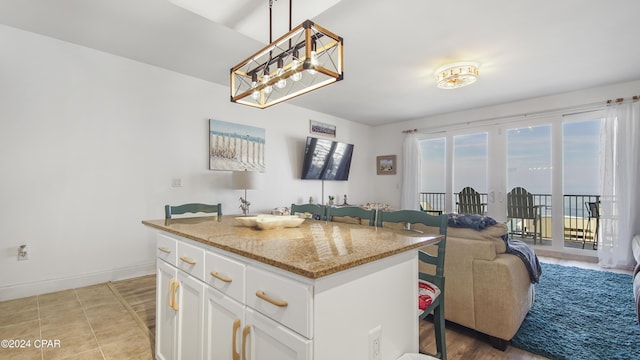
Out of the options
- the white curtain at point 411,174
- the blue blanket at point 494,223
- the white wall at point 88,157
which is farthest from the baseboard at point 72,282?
the white curtain at point 411,174

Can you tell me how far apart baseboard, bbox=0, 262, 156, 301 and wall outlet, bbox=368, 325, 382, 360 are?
10.9 feet

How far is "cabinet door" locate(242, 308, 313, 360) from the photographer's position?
800 millimetres

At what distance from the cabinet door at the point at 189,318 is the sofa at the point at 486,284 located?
163 cm

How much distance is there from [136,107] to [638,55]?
19.0ft

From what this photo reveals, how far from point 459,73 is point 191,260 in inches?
133

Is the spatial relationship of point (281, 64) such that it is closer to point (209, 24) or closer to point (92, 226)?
point (209, 24)

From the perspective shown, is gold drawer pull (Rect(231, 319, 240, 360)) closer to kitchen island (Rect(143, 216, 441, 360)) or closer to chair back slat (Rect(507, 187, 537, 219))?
kitchen island (Rect(143, 216, 441, 360))

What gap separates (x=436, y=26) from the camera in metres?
2.54

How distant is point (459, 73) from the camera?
3240 mm

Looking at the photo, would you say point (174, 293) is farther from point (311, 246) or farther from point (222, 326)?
point (311, 246)

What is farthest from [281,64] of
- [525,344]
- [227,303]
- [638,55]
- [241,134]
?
[638,55]

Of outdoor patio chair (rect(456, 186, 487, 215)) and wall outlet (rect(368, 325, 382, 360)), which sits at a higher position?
outdoor patio chair (rect(456, 186, 487, 215))

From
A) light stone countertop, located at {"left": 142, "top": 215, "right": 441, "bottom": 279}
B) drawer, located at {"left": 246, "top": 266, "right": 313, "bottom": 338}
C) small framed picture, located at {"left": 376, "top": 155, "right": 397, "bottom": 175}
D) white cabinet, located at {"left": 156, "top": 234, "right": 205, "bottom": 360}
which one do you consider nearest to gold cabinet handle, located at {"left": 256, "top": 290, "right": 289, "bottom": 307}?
drawer, located at {"left": 246, "top": 266, "right": 313, "bottom": 338}

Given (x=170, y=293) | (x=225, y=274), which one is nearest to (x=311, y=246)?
(x=225, y=274)
